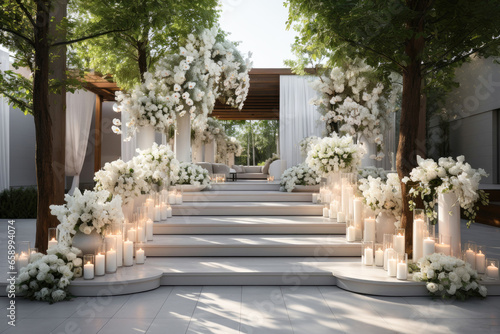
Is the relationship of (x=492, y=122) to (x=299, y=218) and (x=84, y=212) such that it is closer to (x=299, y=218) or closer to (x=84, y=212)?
(x=299, y=218)

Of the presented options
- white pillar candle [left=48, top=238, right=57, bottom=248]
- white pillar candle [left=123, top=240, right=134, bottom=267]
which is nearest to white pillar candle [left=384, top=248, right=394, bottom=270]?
white pillar candle [left=123, top=240, right=134, bottom=267]

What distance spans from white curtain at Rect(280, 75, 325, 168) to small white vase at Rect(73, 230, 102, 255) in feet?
24.9

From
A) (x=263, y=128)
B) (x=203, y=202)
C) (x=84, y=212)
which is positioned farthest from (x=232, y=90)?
(x=263, y=128)

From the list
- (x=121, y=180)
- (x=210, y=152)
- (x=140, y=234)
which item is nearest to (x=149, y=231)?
(x=140, y=234)

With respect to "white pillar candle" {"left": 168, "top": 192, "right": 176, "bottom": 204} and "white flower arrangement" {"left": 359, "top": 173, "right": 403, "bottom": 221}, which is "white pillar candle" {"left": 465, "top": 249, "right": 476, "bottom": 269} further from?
"white pillar candle" {"left": 168, "top": 192, "right": 176, "bottom": 204}

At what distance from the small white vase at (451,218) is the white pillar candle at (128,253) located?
3.43m

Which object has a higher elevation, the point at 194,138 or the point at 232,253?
the point at 194,138

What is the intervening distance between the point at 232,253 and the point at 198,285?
79 cm

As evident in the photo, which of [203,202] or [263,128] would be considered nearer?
[203,202]

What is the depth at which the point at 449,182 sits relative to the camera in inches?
157

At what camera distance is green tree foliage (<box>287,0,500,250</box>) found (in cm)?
385

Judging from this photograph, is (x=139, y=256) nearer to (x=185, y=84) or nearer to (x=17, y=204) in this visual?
(x=185, y=84)

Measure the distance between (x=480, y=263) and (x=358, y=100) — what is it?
15.3 ft

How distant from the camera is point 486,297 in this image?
150 inches
